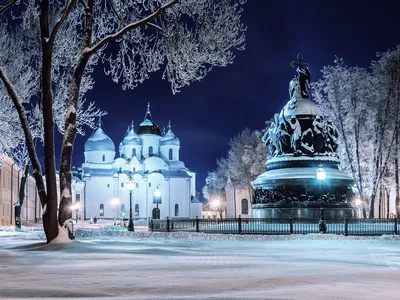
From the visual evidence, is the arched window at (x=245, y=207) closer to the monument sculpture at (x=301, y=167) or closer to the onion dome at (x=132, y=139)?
the onion dome at (x=132, y=139)

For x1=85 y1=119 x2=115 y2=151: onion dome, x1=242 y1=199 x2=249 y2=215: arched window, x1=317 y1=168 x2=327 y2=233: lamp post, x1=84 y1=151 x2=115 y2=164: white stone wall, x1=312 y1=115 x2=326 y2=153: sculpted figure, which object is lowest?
x1=242 y1=199 x2=249 y2=215: arched window

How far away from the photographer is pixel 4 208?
2202 inches

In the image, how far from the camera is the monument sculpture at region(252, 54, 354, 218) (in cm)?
3039

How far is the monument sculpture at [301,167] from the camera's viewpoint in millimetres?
30391

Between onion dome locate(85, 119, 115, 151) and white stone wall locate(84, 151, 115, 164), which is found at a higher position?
onion dome locate(85, 119, 115, 151)

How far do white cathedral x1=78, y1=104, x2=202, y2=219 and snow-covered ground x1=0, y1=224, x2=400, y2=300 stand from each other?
73.9m

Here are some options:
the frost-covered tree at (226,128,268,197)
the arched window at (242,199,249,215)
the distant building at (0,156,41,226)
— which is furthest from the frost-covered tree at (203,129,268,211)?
the distant building at (0,156,41,226)

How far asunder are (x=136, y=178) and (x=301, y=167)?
63.1 metres

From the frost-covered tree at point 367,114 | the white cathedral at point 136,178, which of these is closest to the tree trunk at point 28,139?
the frost-covered tree at point 367,114

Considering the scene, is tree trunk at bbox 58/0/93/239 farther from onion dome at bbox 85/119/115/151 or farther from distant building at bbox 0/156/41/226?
onion dome at bbox 85/119/115/151

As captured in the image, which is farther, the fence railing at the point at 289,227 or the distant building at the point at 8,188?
the distant building at the point at 8,188

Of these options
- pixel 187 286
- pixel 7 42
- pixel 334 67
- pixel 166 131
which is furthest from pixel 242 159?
pixel 187 286

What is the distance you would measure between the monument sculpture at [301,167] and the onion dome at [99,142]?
62544 millimetres

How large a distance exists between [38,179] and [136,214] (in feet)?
243
